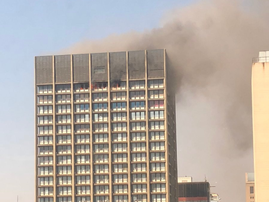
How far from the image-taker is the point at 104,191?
161 metres

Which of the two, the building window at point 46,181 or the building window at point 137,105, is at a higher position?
the building window at point 137,105

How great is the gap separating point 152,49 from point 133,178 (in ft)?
87.4

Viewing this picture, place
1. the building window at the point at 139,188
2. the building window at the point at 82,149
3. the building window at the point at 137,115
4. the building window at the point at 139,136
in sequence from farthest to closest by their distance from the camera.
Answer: the building window at the point at 82,149
the building window at the point at 137,115
the building window at the point at 139,136
the building window at the point at 139,188

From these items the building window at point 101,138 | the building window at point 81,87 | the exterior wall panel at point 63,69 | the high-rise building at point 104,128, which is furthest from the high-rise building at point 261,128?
the exterior wall panel at point 63,69

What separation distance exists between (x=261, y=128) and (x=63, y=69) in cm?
7540

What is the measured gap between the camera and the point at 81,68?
543 feet

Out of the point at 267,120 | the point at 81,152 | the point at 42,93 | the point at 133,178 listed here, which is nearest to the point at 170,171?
the point at 133,178

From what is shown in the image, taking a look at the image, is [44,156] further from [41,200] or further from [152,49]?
[152,49]

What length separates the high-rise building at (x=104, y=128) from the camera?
526ft

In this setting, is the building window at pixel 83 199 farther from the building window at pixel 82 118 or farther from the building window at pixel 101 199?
the building window at pixel 82 118

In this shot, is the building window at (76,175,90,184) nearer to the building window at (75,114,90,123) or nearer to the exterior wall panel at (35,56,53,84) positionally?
the building window at (75,114,90,123)

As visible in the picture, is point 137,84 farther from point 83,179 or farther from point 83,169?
point 83,179

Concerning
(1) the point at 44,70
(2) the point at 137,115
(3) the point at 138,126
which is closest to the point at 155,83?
(2) the point at 137,115

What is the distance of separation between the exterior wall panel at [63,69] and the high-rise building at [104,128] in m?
0.21
